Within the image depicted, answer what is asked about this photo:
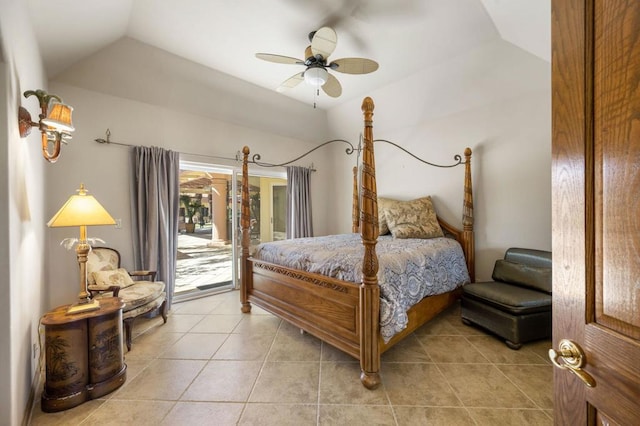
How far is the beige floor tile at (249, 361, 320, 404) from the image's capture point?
1.74 metres

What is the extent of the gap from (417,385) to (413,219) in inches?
85.5

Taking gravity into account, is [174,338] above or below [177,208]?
below

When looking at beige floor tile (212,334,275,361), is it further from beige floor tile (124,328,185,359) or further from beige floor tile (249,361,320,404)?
beige floor tile (124,328,185,359)

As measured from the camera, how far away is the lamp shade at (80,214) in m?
1.75

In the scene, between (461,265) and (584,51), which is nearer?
(584,51)

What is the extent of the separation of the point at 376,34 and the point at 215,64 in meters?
1.96

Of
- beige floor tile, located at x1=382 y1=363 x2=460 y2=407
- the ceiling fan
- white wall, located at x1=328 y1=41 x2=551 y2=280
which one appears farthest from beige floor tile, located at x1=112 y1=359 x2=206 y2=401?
white wall, located at x1=328 y1=41 x2=551 y2=280

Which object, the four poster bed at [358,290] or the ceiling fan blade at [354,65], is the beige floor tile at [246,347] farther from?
the ceiling fan blade at [354,65]

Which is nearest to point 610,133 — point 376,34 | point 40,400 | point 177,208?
point 376,34

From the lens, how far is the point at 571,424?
666 mm

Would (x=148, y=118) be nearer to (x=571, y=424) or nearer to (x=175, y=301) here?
(x=175, y=301)

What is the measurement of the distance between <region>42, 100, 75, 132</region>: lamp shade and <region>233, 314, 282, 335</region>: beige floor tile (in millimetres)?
2281

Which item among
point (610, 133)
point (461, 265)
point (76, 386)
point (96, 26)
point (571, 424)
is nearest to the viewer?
point (610, 133)

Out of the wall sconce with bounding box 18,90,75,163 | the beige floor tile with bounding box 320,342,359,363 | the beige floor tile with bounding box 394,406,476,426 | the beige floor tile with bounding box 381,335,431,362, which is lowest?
the beige floor tile with bounding box 381,335,431,362
